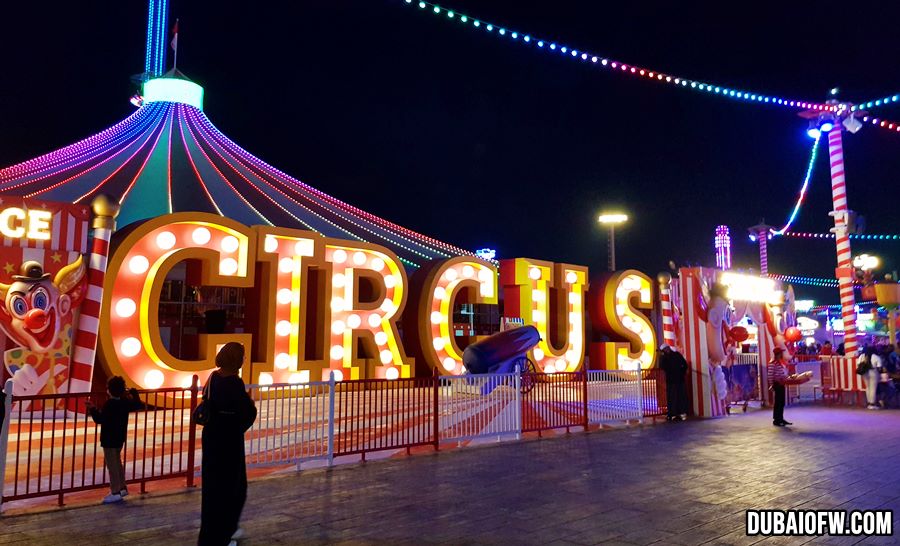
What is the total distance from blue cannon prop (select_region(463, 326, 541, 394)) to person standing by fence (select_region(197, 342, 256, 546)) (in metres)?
11.0

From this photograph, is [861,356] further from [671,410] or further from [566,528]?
[566,528]

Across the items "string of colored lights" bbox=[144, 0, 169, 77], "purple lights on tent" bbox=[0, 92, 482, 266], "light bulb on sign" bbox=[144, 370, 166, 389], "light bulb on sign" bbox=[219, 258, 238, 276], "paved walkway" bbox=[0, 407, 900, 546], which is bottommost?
"paved walkway" bbox=[0, 407, 900, 546]

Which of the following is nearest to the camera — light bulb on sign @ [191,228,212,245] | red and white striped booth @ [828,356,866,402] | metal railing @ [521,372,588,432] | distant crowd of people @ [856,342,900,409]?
metal railing @ [521,372,588,432]

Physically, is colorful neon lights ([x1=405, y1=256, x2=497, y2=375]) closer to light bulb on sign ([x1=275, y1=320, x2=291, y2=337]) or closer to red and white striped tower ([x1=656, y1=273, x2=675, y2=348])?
light bulb on sign ([x1=275, y1=320, x2=291, y2=337])

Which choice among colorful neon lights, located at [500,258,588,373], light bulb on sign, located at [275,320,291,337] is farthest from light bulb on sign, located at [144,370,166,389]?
colorful neon lights, located at [500,258,588,373]

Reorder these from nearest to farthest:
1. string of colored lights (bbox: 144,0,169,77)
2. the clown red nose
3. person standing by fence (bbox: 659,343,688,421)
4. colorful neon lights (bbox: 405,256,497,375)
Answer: the clown red nose
person standing by fence (bbox: 659,343,688,421)
colorful neon lights (bbox: 405,256,497,375)
string of colored lights (bbox: 144,0,169,77)

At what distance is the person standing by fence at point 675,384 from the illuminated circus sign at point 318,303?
5952mm

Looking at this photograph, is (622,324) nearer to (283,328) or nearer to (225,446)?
(283,328)

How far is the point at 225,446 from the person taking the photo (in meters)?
4.87

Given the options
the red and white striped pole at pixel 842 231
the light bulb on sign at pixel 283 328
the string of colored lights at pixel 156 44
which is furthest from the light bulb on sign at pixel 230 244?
the string of colored lights at pixel 156 44

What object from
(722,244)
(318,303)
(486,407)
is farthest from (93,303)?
(722,244)

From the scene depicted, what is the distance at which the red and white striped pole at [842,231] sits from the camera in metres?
16.5

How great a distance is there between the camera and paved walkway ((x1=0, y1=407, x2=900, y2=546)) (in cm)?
521

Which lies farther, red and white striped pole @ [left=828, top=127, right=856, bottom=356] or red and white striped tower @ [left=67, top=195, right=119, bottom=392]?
red and white striped pole @ [left=828, top=127, right=856, bottom=356]
